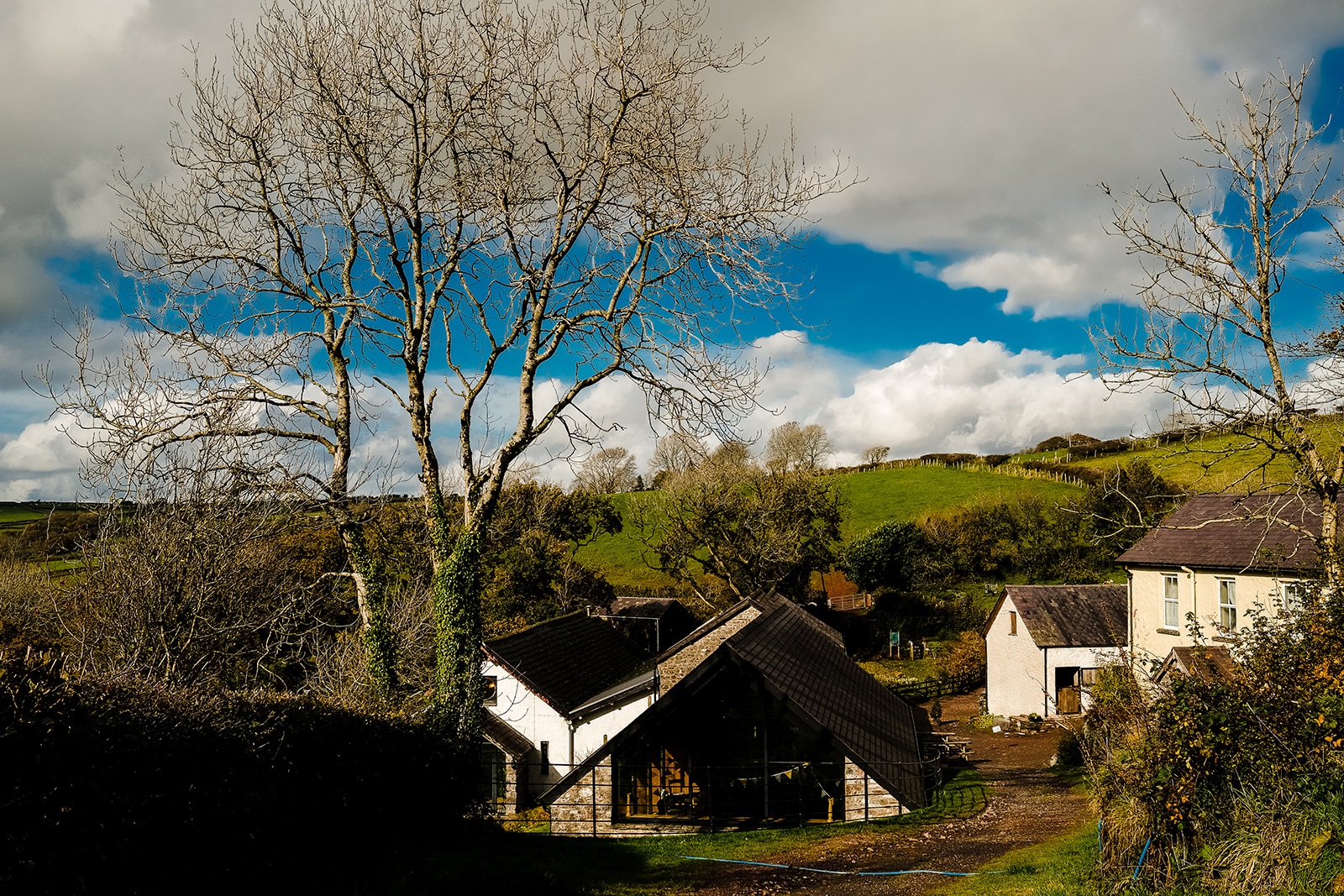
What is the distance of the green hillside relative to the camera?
5759 cm

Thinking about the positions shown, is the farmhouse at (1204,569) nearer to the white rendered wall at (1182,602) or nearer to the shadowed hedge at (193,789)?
the white rendered wall at (1182,602)

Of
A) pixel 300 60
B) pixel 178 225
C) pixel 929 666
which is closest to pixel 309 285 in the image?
pixel 178 225

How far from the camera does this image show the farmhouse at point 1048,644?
3309cm

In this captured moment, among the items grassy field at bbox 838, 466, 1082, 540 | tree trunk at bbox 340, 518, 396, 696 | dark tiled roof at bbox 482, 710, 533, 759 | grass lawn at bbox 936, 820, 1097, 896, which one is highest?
grassy field at bbox 838, 466, 1082, 540

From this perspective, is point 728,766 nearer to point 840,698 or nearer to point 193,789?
point 840,698

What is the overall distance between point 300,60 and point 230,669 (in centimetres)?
1120

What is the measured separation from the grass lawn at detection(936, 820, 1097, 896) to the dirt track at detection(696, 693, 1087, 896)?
572mm

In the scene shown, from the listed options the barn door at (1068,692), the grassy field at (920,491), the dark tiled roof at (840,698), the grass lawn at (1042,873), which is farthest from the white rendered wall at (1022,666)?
the grassy field at (920,491)

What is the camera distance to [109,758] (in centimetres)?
686

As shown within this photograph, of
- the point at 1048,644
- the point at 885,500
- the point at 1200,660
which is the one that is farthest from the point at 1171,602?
the point at 885,500

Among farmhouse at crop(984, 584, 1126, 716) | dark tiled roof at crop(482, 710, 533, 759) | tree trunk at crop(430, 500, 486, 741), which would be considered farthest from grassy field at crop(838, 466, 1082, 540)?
tree trunk at crop(430, 500, 486, 741)

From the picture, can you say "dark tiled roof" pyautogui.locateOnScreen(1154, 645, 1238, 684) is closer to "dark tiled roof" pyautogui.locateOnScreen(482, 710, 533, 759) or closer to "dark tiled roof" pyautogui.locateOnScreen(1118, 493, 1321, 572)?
"dark tiled roof" pyautogui.locateOnScreen(1118, 493, 1321, 572)

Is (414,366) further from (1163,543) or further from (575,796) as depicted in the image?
(1163,543)

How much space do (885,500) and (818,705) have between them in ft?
170
